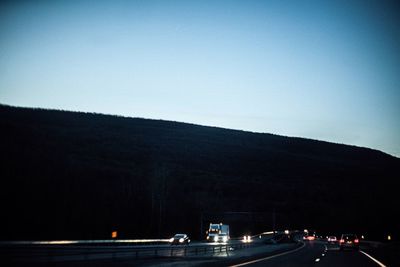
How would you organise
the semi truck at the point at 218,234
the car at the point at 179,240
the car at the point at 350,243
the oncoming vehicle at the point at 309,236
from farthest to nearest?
the oncoming vehicle at the point at 309,236, the semi truck at the point at 218,234, the car at the point at 179,240, the car at the point at 350,243

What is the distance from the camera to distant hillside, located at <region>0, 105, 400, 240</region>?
286 ft

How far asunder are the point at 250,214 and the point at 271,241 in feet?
61.9

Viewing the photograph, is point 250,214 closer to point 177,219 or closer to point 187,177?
point 177,219

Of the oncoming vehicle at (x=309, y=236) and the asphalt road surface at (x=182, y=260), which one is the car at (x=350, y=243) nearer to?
the asphalt road surface at (x=182, y=260)

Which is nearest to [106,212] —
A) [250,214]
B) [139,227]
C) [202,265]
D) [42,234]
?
[139,227]

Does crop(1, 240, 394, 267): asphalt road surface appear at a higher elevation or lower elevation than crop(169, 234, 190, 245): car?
higher

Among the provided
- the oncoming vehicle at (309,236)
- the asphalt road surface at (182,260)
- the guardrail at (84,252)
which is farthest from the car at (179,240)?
the oncoming vehicle at (309,236)

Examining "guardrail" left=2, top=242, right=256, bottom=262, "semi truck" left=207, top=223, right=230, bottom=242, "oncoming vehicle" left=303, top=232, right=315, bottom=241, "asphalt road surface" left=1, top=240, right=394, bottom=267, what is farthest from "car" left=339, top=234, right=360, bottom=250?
"oncoming vehicle" left=303, top=232, right=315, bottom=241

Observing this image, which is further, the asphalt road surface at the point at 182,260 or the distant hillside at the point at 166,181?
the distant hillside at the point at 166,181

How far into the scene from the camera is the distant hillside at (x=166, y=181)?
87.2 m

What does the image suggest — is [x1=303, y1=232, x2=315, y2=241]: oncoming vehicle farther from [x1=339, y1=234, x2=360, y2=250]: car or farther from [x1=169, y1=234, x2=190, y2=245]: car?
[x1=339, y1=234, x2=360, y2=250]: car

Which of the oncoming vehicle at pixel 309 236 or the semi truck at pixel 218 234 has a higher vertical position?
the semi truck at pixel 218 234

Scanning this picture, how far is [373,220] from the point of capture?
12988 centimetres

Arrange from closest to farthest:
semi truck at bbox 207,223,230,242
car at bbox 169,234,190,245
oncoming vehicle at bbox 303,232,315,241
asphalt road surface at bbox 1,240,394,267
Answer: asphalt road surface at bbox 1,240,394,267, car at bbox 169,234,190,245, semi truck at bbox 207,223,230,242, oncoming vehicle at bbox 303,232,315,241
